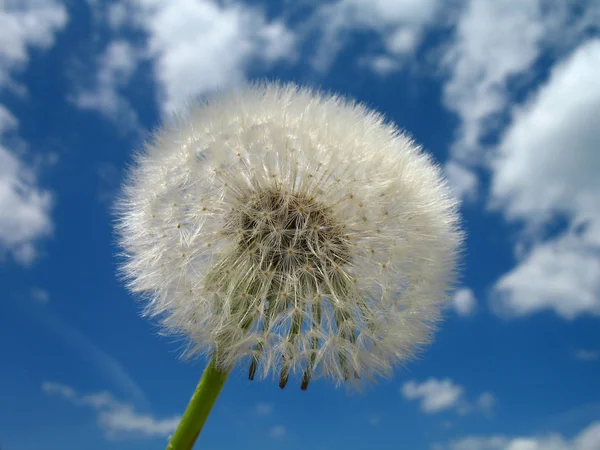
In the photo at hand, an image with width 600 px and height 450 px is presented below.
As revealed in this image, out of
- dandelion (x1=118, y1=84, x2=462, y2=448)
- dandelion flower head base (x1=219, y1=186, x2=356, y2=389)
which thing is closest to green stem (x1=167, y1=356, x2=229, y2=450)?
dandelion (x1=118, y1=84, x2=462, y2=448)

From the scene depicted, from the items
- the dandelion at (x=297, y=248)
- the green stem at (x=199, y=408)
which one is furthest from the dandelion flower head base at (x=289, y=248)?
the green stem at (x=199, y=408)

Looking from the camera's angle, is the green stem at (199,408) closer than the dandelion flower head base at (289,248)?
Yes

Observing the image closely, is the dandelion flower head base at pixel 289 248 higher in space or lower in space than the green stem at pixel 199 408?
higher

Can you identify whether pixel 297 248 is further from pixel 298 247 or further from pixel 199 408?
pixel 199 408

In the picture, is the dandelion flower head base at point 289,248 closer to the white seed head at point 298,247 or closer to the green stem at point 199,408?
the white seed head at point 298,247

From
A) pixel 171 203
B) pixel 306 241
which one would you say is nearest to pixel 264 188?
pixel 306 241

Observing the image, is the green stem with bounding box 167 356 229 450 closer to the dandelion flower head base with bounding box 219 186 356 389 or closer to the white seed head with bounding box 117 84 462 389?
the white seed head with bounding box 117 84 462 389
